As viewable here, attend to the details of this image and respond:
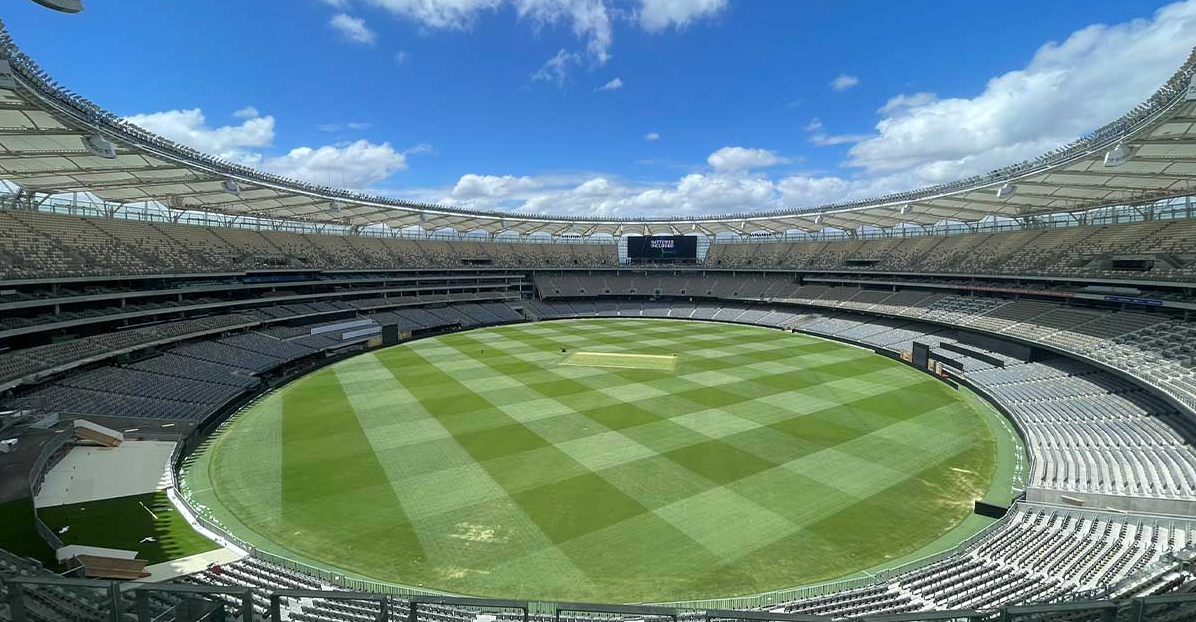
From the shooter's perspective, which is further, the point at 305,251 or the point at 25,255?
the point at 305,251

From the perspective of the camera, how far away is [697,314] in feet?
229

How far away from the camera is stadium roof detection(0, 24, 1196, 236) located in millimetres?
21844

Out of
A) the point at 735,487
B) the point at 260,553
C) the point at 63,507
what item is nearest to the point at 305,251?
the point at 63,507

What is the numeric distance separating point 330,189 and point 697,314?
147 ft

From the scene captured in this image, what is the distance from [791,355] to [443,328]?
36.1 meters

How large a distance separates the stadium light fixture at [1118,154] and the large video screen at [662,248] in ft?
171

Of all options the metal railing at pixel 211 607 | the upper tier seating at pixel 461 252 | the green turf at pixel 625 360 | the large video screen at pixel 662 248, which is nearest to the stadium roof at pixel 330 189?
the upper tier seating at pixel 461 252

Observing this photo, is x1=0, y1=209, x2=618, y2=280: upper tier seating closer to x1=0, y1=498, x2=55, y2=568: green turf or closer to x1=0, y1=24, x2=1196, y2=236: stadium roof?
x1=0, y1=24, x2=1196, y2=236: stadium roof

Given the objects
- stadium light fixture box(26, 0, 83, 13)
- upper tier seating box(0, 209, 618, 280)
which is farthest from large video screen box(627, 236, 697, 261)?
stadium light fixture box(26, 0, 83, 13)

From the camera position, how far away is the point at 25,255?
29703 mm

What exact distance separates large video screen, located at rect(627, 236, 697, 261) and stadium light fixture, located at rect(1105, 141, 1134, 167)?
171 feet

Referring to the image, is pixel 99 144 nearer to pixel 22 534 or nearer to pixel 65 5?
pixel 22 534

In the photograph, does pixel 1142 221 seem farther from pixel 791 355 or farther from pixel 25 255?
pixel 25 255

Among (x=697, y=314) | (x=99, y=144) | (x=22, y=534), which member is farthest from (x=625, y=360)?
(x=22, y=534)
